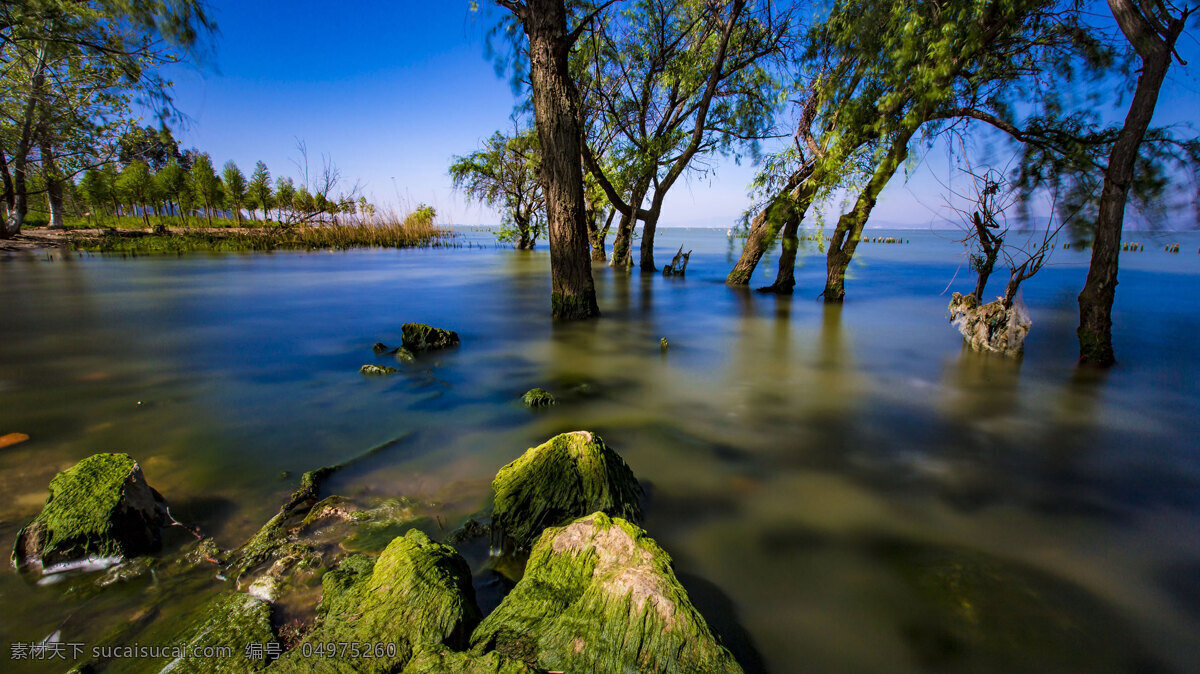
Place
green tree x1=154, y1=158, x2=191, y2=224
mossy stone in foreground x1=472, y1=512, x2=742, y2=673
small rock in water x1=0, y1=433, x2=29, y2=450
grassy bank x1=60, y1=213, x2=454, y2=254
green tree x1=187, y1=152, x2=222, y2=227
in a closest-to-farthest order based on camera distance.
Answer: mossy stone in foreground x1=472, y1=512, x2=742, y2=673 < small rock in water x1=0, y1=433, x2=29, y2=450 < grassy bank x1=60, y1=213, x2=454, y2=254 < green tree x1=154, y1=158, x2=191, y2=224 < green tree x1=187, y1=152, x2=222, y2=227

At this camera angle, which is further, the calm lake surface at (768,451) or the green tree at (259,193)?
the green tree at (259,193)

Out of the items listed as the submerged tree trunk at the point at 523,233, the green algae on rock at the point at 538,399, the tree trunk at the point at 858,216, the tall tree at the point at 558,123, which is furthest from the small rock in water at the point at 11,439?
the submerged tree trunk at the point at 523,233

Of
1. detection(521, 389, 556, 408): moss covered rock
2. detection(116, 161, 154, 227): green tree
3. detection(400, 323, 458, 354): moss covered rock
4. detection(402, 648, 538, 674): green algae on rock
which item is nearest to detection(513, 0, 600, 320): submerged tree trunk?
detection(400, 323, 458, 354): moss covered rock

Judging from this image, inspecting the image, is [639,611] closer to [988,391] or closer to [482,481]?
[482,481]

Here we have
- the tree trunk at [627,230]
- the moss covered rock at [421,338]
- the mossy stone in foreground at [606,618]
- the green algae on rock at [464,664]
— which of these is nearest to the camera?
the green algae on rock at [464,664]

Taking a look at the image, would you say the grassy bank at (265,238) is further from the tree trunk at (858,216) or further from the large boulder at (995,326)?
the large boulder at (995,326)

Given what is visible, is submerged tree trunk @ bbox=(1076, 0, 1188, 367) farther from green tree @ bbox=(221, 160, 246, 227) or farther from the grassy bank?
green tree @ bbox=(221, 160, 246, 227)

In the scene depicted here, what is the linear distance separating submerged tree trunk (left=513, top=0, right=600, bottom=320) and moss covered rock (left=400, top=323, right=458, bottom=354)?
2.51 meters

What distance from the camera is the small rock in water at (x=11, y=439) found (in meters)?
3.48

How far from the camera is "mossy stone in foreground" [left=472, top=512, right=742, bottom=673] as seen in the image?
60.6 inches

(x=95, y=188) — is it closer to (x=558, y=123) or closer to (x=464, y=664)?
(x=558, y=123)

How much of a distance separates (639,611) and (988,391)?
5.67 meters

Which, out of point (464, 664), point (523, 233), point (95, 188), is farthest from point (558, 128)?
point (95, 188)

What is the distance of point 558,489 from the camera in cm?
262
